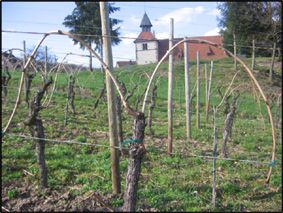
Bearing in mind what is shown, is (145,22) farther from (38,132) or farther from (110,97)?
(38,132)

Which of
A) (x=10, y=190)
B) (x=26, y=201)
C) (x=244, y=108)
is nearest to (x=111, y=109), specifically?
(x=26, y=201)

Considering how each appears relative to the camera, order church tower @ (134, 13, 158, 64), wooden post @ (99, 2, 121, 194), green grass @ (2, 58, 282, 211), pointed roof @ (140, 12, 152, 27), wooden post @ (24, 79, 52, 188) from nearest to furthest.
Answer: wooden post @ (99, 2, 121, 194), green grass @ (2, 58, 282, 211), wooden post @ (24, 79, 52, 188), pointed roof @ (140, 12, 152, 27), church tower @ (134, 13, 158, 64)

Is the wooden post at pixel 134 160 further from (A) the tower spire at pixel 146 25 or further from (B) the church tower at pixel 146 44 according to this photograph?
(A) the tower spire at pixel 146 25

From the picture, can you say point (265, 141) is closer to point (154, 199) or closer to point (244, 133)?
point (244, 133)

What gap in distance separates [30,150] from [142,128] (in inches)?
156

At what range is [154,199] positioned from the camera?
411 centimetres

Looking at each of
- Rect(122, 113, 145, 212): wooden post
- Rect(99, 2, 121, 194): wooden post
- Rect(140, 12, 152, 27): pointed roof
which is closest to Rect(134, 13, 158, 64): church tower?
Rect(140, 12, 152, 27): pointed roof

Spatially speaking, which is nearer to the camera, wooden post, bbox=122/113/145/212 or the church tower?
wooden post, bbox=122/113/145/212

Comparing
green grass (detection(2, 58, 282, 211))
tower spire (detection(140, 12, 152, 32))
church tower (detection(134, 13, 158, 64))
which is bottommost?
green grass (detection(2, 58, 282, 211))

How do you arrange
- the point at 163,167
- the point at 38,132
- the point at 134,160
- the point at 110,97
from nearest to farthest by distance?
1. the point at 134,160
2. the point at 110,97
3. the point at 38,132
4. the point at 163,167

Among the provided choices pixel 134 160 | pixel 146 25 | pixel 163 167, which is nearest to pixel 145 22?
pixel 146 25

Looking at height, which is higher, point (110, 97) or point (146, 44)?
point (146, 44)

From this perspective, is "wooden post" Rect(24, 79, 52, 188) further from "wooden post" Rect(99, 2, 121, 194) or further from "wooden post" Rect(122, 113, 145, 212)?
"wooden post" Rect(122, 113, 145, 212)

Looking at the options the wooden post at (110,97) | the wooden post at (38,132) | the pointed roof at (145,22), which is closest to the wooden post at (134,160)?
the wooden post at (110,97)
